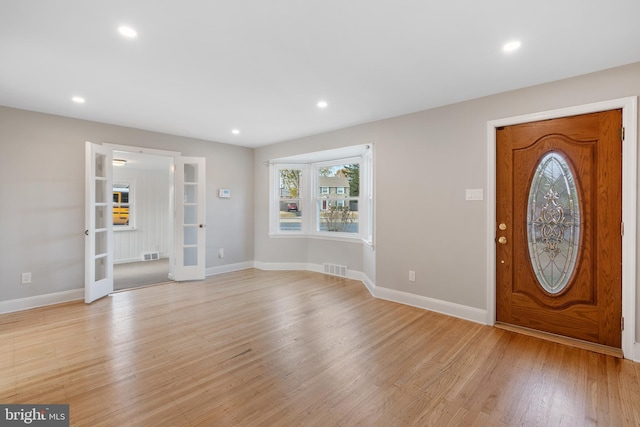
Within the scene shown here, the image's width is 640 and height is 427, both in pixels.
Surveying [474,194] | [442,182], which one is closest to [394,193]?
[442,182]

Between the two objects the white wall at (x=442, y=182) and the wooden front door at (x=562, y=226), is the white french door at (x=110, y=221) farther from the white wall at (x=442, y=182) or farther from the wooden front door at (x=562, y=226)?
the wooden front door at (x=562, y=226)

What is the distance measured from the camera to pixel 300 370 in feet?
7.59

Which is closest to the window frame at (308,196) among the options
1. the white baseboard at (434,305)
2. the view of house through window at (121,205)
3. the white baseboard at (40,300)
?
the white baseboard at (434,305)

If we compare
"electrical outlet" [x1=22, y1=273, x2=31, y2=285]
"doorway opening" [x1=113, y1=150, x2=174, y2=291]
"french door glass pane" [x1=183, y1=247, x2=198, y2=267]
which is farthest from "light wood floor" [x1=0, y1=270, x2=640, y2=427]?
"doorway opening" [x1=113, y1=150, x2=174, y2=291]

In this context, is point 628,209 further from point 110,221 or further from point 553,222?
point 110,221

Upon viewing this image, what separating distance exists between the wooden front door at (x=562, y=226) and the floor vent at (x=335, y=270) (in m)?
2.63

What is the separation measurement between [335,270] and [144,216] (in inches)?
198

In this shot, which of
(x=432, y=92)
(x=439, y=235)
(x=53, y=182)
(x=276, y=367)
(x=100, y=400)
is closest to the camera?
(x=100, y=400)

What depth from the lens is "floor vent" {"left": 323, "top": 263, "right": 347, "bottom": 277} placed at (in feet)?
17.7

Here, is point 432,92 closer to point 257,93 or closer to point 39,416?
point 257,93

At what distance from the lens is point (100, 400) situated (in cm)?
193

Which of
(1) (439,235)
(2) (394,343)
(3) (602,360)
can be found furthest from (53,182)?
(3) (602,360)

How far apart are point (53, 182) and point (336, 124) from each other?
3963 millimetres

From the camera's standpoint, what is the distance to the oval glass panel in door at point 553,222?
9.17 ft
